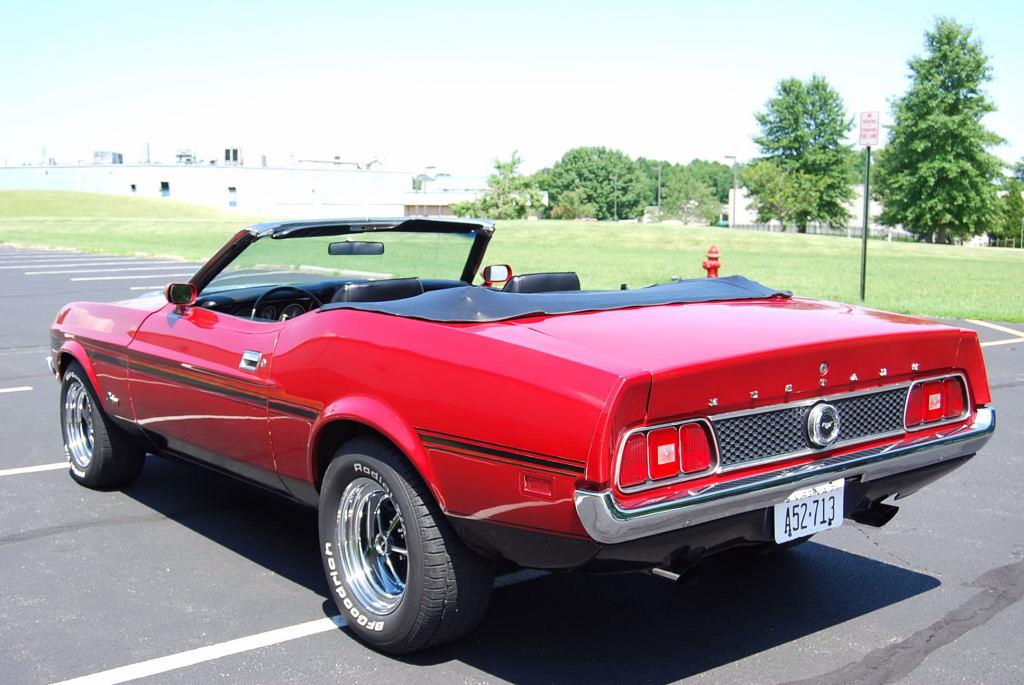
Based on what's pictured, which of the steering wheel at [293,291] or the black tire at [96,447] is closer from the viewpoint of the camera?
the steering wheel at [293,291]

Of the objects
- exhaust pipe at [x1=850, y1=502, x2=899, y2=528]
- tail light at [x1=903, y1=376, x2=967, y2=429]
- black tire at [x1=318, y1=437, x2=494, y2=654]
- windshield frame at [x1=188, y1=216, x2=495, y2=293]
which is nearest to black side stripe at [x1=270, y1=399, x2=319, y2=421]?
black tire at [x1=318, y1=437, x2=494, y2=654]

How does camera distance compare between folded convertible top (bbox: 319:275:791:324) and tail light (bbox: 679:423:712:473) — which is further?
folded convertible top (bbox: 319:275:791:324)

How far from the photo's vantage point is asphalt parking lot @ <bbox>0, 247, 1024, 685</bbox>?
11.5ft

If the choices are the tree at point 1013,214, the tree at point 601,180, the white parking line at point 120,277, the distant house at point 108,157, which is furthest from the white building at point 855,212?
the distant house at point 108,157

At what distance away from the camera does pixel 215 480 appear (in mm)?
5969

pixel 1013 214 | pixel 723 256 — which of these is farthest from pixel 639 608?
pixel 1013 214

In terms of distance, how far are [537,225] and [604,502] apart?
54687 millimetres

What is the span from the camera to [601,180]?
133875 millimetres

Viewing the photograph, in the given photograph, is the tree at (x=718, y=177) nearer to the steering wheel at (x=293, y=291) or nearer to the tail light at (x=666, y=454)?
the steering wheel at (x=293, y=291)

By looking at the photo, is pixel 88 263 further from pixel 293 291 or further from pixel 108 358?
pixel 293 291

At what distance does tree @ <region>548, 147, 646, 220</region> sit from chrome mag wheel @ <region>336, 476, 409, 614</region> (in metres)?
129

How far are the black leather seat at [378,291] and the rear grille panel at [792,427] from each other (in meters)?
1.57

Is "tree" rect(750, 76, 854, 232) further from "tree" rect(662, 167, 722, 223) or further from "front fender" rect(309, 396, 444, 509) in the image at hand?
"front fender" rect(309, 396, 444, 509)

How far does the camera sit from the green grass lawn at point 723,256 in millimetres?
19578
